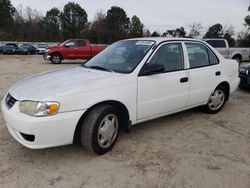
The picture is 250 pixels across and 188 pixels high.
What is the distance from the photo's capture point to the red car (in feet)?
51.8

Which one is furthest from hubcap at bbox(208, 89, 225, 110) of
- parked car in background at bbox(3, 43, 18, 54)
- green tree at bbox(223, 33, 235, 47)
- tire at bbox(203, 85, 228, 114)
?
green tree at bbox(223, 33, 235, 47)

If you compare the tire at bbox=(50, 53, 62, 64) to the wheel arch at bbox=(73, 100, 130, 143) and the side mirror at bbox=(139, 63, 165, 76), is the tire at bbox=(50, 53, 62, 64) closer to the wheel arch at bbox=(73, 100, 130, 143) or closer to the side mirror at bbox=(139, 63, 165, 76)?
the wheel arch at bbox=(73, 100, 130, 143)

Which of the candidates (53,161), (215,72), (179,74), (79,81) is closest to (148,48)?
(179,74)

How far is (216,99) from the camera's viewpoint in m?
4.79

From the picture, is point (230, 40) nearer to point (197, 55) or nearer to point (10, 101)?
point (197, 55)

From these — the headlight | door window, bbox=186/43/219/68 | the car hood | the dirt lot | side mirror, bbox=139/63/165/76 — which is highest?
door window, bbox=186/43/219/68

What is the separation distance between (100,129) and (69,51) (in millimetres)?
13805

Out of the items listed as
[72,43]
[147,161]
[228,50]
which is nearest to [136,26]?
[72,43]

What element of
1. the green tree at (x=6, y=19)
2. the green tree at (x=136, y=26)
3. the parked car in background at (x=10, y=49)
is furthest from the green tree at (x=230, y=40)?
the green tree at (x=6, y=19)

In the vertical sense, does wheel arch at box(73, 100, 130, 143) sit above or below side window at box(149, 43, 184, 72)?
below

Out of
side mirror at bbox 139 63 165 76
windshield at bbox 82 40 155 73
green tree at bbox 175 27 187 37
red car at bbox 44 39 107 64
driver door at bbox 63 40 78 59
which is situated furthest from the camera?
green tree at bbox 175 27 187 37

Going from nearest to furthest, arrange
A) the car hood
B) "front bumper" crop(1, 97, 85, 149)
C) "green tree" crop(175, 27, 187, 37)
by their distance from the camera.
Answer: "front bumper" crop(1, 97, 85, 149) → the car hood → "green tree" crop(175, 27, 187, 37)

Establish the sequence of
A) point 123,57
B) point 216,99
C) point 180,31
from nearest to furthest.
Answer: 1. point 123,57
2. point 216,99
3. point 180,31

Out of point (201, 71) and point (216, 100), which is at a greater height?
point (201, 71)
